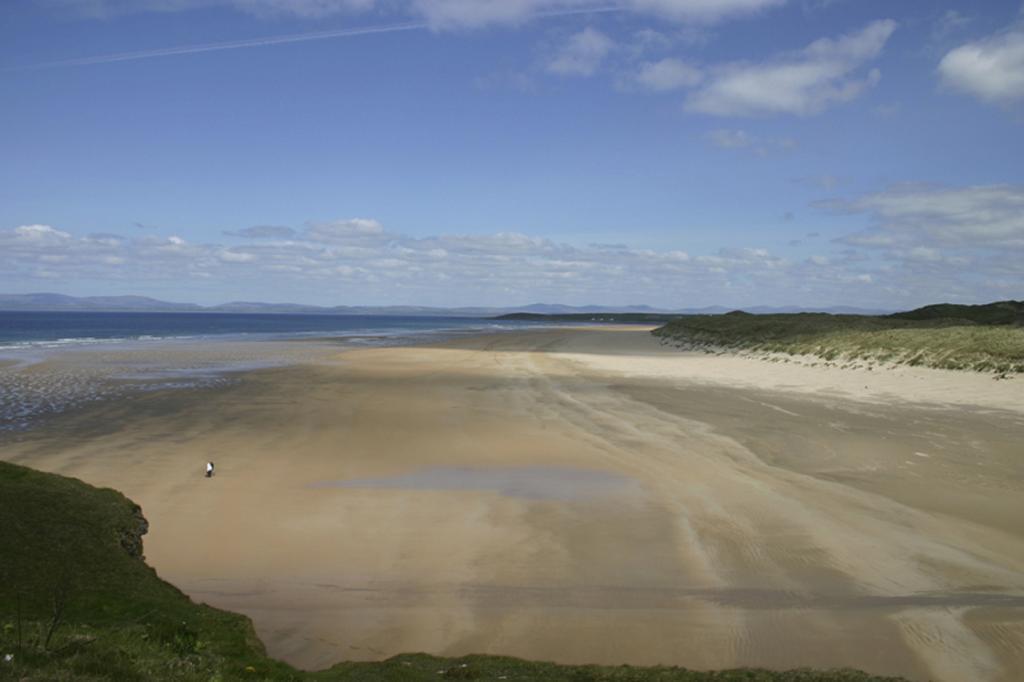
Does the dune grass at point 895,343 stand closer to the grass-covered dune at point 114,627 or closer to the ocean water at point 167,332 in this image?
the grass-covered dune at point 114,627

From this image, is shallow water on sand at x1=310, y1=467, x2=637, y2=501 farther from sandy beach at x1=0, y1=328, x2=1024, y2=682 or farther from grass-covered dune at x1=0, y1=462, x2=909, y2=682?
grass-covered dune at x1=0, y1=462, x2=909, y2=682

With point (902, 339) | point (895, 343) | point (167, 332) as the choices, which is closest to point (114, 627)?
point (895, 343)

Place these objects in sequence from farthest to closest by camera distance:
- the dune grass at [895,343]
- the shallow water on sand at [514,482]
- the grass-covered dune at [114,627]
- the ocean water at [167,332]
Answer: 1. the ocean water at [167,332]
2. the dune grass at [895,343]
3. the shallow water on sand at [514,482]
4. the grass-covered dune at [114,627]

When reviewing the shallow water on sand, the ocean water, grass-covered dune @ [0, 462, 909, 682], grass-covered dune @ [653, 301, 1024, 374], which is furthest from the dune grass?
the ocean water

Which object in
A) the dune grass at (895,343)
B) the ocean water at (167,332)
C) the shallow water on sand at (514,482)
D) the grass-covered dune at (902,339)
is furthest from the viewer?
the ocean water at (167,332)

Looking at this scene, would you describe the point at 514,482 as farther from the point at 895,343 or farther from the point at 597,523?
the point at 895,343

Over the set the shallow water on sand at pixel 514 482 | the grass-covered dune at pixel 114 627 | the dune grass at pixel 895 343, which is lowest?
the shallow water on sand at pixel 514 482

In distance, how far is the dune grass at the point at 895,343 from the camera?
75.2 ft

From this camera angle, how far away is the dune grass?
22922mm

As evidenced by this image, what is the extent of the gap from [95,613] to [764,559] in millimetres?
6637

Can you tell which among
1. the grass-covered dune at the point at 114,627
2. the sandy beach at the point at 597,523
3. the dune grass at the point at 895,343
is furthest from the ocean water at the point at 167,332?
A: the grass-covered dune at the point at 114,627

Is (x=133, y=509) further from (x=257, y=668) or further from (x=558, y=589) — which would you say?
(x=558, y=589)

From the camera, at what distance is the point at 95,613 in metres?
4.37

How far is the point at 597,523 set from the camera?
925 centimetres
